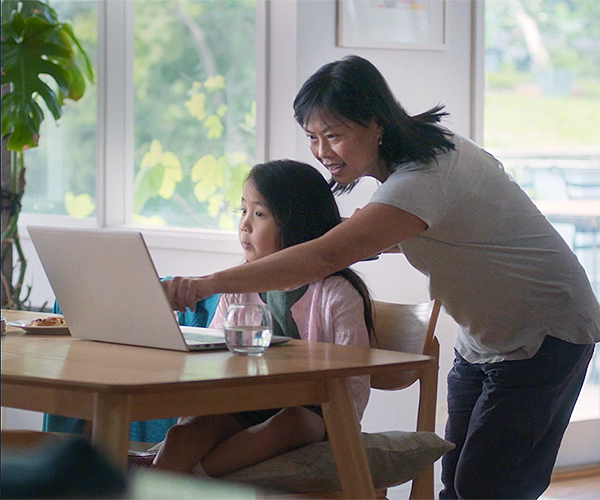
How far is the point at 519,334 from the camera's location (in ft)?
6.17

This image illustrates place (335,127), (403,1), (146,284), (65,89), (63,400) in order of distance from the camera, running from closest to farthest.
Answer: (63,400), (146,284), (335,127), (403,1), (65,89)

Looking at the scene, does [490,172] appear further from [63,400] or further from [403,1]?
[403,1]

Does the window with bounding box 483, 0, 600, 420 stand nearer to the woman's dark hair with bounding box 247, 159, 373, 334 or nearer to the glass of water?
the woman's dark hair with bounding box 247, 159, 373, 334

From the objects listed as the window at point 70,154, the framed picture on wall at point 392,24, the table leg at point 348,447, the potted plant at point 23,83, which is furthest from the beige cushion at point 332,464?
the window at point 70,154

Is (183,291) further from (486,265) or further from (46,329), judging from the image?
(486,265)

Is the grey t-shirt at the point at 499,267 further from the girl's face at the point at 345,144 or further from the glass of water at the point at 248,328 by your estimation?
the glass of water at the point at 248,328

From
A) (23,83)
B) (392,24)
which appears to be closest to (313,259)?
(392,24)

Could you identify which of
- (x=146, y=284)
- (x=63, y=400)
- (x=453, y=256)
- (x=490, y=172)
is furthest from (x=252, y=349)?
(x=490, y=172)

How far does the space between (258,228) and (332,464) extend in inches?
20.8

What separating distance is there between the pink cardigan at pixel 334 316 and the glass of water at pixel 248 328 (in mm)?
270

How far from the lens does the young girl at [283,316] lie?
1693 millimetres

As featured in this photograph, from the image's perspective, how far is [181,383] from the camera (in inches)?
51.6

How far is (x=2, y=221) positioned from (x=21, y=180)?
0.46 ft

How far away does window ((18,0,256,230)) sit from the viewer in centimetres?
341
